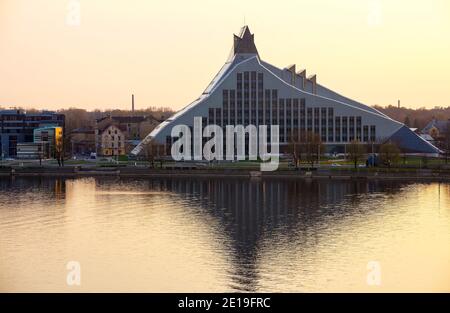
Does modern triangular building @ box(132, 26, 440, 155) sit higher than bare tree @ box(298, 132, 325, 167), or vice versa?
modern triangular building @ box(132, 26, 440, 155)

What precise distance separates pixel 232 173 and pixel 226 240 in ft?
110

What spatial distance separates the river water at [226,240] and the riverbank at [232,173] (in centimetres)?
959

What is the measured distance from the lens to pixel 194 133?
78.8 m

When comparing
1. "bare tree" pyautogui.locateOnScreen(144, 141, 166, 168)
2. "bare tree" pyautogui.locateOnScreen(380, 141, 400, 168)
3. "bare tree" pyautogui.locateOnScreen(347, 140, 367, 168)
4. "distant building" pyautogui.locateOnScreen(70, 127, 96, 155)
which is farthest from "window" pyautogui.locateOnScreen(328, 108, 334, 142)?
"distant building" pyautogui.locateOnScreen(70, 127, 96, 155)

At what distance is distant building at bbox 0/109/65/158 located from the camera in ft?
319

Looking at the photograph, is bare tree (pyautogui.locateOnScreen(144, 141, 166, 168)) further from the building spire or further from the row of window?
the building spire

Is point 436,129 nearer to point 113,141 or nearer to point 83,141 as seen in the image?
point 113,141

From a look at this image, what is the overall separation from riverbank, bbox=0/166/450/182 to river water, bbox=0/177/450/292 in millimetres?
9594

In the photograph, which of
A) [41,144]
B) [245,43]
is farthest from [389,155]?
[41,144]

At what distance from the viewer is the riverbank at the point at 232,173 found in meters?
61.7

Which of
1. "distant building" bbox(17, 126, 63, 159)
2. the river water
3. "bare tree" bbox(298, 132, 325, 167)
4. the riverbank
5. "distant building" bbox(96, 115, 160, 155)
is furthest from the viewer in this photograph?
"distant building" bbox(96, 115, 160, 155)

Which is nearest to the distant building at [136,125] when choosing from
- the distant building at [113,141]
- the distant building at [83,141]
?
the distant building at [83,141]
